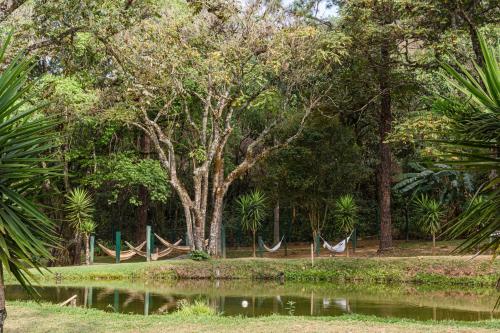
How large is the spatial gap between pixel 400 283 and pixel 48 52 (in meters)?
9.72

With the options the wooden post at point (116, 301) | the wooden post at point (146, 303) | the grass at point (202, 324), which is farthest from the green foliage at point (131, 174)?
the grass at point (202, 324)

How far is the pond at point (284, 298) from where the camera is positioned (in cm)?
1057

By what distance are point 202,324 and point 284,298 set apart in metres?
4.89

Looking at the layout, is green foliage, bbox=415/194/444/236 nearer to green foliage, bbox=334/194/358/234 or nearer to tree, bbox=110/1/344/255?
green foliage, bbox=334/194/358/234

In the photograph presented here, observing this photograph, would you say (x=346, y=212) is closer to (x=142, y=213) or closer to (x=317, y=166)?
(x=317, y=166)

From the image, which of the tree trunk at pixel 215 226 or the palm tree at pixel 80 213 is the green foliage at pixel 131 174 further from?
the tree trunk at pixel 215 226

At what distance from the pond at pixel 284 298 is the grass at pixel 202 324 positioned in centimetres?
175

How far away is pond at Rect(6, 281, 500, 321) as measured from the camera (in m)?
10.6

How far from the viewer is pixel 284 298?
1238cm

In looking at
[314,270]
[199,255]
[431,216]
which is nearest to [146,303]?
[199,255]

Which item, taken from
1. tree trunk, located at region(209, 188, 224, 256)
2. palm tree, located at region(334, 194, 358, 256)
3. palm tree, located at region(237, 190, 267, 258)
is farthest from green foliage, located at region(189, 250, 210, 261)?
palm tree, located at region(334, 194, 358, 256)

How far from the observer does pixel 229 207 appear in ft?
89.1

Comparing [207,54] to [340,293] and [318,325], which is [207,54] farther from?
[318,325]

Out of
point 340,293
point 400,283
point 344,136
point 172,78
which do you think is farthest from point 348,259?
point 172,78
